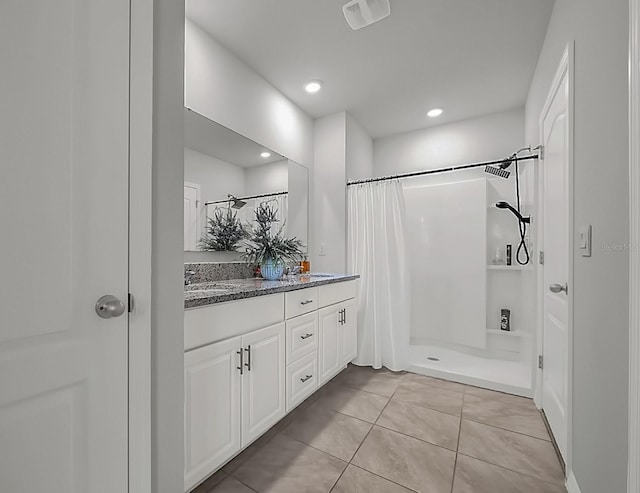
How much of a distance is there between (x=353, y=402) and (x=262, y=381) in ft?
3.16

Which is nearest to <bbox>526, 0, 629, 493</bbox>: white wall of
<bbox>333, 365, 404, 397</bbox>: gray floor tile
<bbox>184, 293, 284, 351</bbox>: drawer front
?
<bbox>333, 365, 404, 397</bbox>: gray floor tile

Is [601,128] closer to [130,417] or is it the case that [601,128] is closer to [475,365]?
[130,417]

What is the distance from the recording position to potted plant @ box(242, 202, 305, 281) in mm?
2252

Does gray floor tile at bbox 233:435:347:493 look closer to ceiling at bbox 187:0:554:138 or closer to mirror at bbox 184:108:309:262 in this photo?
mirror at bbox 184:108:309:262

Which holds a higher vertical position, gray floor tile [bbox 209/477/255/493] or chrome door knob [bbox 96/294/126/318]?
chrome door knob [bbox 96/294/126/318]

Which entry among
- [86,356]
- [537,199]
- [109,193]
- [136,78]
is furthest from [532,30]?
[86,356]

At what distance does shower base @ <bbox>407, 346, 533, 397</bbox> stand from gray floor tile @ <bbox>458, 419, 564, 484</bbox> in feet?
2.04

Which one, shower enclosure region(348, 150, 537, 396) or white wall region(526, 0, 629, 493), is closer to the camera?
white wall region(526, 0, 629, 493)

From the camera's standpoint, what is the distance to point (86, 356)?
31.4 inches

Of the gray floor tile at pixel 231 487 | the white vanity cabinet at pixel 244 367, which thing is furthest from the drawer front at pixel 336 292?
the gray floor tile at pixel 231 487

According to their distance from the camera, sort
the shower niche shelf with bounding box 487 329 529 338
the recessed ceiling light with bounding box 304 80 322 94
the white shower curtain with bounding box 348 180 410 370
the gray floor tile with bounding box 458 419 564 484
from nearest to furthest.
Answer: the gray floor tile with bounding box 458 419 564 484 < the recessed ceiling light with bounding box 304 80 322 94 < the white shower curtain with bounding box 348 180 410 370 < the shower niche shelf with bounding box 487 329 529 338

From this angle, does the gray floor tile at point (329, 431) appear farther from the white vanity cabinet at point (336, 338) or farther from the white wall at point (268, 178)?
the white wall at point (268, 178)

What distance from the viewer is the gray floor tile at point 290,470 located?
4.55 feet

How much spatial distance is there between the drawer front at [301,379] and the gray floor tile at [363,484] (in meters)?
0.45
